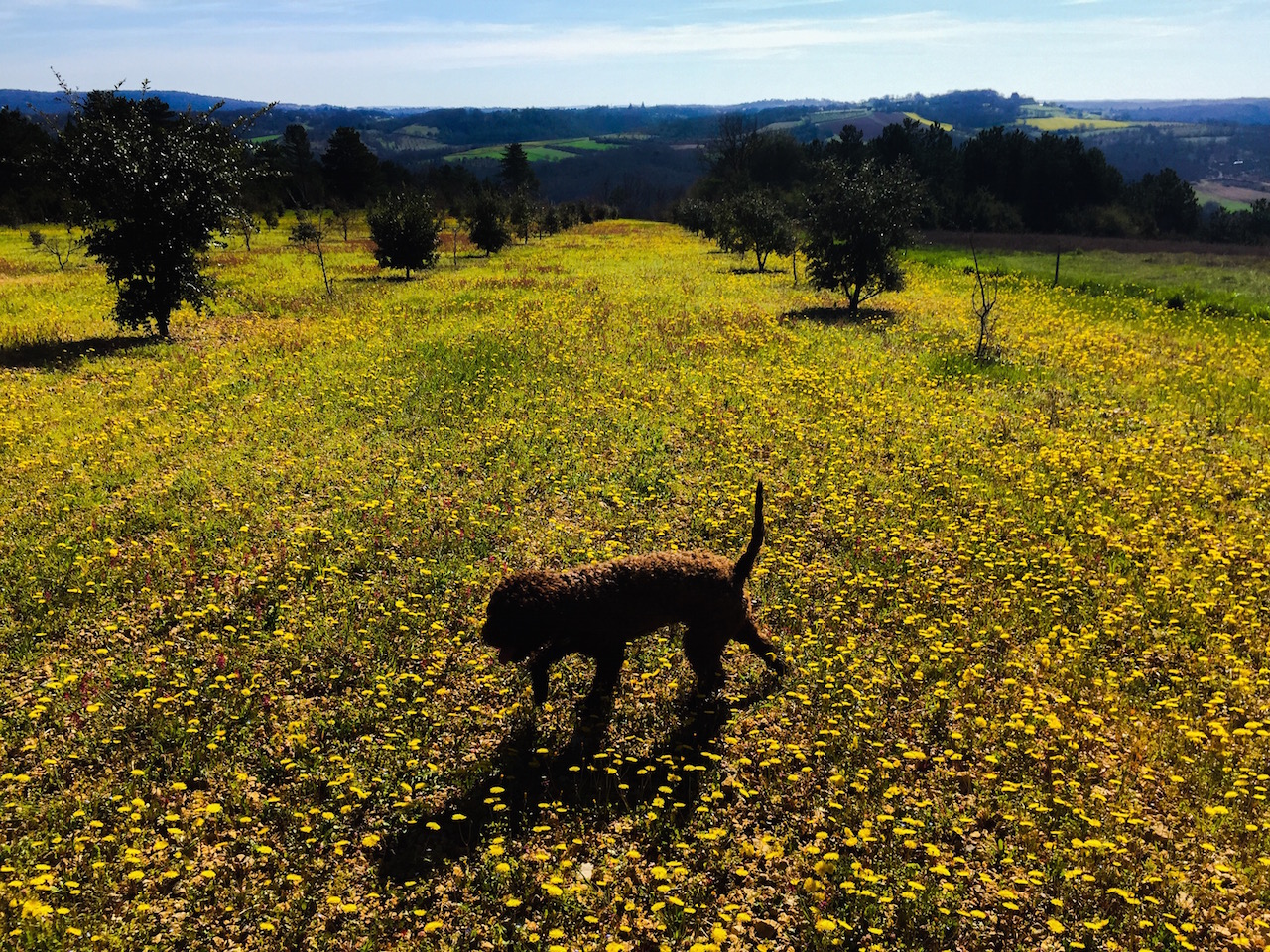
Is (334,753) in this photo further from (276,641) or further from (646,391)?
(646,391)

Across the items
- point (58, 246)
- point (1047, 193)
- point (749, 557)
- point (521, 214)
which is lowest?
point (749, 557)

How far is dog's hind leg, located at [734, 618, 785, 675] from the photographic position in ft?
21.4

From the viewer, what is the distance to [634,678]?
6.95 m

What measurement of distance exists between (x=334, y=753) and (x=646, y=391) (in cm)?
1115

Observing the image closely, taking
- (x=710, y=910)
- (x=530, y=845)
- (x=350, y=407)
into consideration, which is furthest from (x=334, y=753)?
(x=350, y=407)

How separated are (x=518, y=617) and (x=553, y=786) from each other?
153 cm

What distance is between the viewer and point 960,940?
14.5 feet

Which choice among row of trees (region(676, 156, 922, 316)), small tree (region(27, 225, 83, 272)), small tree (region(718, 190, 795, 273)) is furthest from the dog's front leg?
small tree (region(27, 225, 83, 272))

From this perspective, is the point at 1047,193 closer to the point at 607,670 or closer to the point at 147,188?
the point at 147,188

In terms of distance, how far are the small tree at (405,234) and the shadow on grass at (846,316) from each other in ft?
66.7

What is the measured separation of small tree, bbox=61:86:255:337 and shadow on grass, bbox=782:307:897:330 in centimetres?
2008

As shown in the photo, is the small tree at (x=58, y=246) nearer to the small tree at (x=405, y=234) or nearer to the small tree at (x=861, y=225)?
the small tree at (x=405, y=234)

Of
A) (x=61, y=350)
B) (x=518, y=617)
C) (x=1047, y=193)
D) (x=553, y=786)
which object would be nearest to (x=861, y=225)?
(x=518, y=617)

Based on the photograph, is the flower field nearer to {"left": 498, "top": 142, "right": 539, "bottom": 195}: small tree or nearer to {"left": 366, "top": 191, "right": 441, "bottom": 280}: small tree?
{"left": 366, "top": 191, "right": 441, "bottom": 280}: small tree
